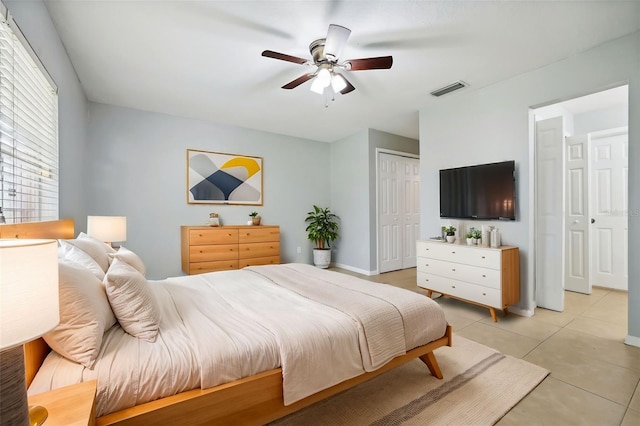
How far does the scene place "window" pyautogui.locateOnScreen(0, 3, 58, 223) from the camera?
1420 mm

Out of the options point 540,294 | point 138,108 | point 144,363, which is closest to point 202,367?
point 144,363

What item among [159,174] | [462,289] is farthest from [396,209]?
[159,174]

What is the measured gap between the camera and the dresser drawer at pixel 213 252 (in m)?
3.93

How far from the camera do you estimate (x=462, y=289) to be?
3.08 meters

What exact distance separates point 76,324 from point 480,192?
3653 mm

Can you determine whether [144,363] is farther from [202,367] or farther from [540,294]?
[540,294]

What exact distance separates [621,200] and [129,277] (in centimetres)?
556

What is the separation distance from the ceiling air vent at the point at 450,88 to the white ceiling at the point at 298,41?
0.25ft

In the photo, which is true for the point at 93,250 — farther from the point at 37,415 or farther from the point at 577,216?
the point at 577,216

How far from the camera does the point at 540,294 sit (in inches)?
124

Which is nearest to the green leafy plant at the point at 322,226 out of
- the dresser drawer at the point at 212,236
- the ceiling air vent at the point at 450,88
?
the dresser drawer at the point at 212,236

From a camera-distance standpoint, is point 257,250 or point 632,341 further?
point 257,250

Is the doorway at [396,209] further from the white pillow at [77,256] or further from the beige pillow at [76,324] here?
the beige pillow at [76,324]

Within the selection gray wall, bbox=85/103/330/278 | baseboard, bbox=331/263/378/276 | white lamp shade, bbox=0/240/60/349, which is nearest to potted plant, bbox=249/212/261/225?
gray wall, bbox=85/103/330/278
